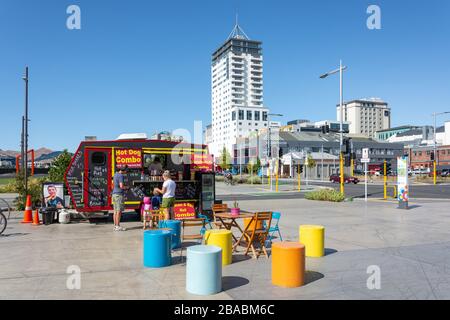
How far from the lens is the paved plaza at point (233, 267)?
17.9 ft

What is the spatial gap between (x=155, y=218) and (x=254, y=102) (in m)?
167

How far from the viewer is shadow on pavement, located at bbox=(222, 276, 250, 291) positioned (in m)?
5.81

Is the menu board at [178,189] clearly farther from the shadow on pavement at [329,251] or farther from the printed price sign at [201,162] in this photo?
the shadow on pavement at [329,251]

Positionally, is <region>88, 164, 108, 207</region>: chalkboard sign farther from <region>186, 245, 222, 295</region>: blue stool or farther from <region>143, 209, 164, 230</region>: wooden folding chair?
<region>186, 245, 222, 295</region>: blue stool

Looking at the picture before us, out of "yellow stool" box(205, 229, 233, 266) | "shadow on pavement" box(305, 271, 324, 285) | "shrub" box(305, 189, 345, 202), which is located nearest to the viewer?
"shadow on pavement" box(305, 271, 324, 285)

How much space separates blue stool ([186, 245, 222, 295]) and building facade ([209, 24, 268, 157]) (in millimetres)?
151912

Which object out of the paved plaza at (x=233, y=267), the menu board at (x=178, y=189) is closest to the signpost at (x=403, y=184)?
the paved plaza at (x=233, y=267)

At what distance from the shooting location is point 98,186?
1277 centimetres

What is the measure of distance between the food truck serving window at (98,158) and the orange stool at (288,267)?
28.4 ft

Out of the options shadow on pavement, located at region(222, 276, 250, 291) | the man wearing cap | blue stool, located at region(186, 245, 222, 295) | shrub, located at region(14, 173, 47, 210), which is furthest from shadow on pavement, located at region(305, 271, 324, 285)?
shrub, located at region(14, 173, 47, 210)

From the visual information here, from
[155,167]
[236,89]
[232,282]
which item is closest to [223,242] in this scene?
[232,282]

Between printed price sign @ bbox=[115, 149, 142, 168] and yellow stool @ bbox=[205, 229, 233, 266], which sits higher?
printed price sign @ bbox=[115, 149, 142, 168]
